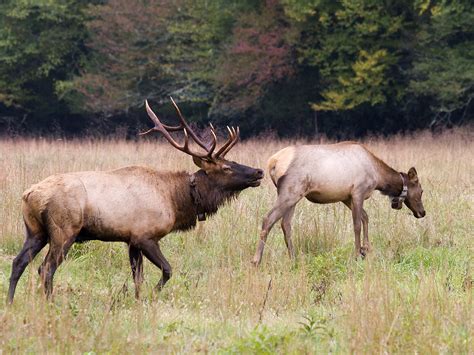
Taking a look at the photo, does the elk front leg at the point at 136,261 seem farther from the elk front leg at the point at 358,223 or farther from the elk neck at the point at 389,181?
the elk neck at the point at 389,181

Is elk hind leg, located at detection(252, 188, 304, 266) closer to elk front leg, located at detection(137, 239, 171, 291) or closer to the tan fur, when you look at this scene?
the tan fur

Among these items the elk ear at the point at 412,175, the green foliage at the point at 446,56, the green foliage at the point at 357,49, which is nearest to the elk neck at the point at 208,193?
the elk ear at the point at 412,175

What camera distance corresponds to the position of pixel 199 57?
30.2 meters

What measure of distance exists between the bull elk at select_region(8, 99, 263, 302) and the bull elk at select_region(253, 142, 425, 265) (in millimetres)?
1098

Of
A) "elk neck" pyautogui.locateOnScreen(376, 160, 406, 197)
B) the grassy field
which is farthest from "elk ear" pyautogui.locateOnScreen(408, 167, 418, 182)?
the grassy field

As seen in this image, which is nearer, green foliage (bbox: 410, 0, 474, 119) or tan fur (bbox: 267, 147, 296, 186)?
tan fur (bbox: 267, 147, 296, 186)

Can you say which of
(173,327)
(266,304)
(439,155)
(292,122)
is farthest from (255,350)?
(292,122)

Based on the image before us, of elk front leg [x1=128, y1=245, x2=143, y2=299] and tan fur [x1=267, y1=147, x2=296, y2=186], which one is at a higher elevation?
tan fur [x1=267, y1=147, x2=296, y2=186]

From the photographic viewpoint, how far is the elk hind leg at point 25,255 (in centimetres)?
729

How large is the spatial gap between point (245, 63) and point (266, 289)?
21.0 metres

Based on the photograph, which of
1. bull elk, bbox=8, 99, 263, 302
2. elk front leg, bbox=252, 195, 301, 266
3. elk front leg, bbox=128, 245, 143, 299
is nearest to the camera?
bull elk, bbox=8, 99, 263, 302

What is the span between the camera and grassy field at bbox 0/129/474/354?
→ 19.1 ft

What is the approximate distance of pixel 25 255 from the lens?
7.40 meters

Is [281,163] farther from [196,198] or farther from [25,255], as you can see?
[25,255]
